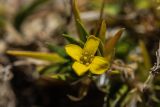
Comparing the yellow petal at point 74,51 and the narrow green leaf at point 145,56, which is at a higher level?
the yellow petal at point 74,51

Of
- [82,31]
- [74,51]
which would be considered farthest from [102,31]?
[74,51]

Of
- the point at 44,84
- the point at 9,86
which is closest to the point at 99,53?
the point at 44,84

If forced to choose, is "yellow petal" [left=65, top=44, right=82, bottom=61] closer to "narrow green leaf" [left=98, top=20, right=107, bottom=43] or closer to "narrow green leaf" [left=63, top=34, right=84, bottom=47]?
"narrow green leaf" [left=63, top=34, right=84, bottom=47]

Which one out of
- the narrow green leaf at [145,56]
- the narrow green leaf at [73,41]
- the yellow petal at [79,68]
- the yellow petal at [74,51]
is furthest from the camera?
the narrow green leaf at [145,56]

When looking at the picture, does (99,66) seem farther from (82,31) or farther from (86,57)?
(82,31)

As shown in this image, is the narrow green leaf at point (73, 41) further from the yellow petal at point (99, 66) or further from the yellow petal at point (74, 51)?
the yellow petal at point (99, 66)

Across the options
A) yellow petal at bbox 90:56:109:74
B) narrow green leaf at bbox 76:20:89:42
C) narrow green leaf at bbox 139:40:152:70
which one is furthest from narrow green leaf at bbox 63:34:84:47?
narrow green leaf at bbox 139:40:152:70

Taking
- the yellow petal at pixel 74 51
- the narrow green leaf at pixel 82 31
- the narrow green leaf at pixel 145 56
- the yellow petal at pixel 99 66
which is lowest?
the narrow green leaf at pixel 145 56

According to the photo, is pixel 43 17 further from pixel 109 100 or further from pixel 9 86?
pixel 109 100

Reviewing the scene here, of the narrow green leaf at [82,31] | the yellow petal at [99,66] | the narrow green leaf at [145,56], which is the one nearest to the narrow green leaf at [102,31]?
the narrow green leaf at [82,31]
